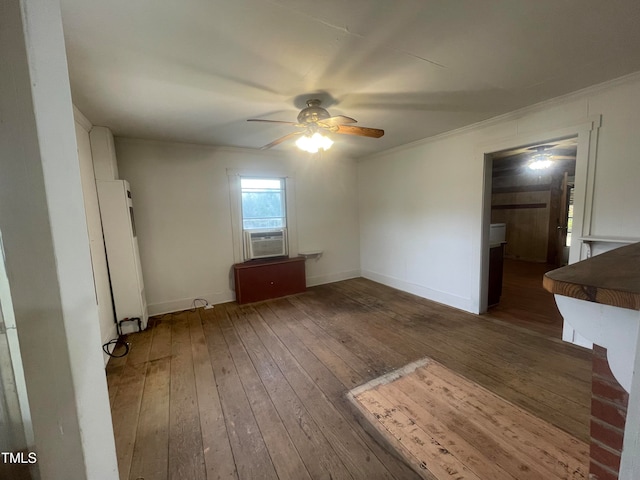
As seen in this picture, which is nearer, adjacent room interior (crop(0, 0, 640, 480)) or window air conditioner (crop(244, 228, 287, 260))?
adjacent room interior (crop(0, 0, 640, 480))

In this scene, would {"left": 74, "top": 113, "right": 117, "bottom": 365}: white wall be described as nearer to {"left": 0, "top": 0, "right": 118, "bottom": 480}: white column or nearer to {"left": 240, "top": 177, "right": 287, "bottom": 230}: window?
{"left": 240, "top": 177, "right": 287, "bottom": 230}: window

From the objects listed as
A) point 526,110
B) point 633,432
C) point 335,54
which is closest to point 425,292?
point 526,110

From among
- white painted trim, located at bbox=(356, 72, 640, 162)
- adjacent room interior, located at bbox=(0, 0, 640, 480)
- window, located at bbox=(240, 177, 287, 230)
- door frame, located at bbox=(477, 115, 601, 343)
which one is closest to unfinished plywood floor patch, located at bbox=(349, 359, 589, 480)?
adjacent room interior, located at bbox=(0, 0, 640, 480)

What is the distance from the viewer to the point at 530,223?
6652 millimetres

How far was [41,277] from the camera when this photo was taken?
512 millimetres

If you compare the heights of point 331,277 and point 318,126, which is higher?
point 318,126

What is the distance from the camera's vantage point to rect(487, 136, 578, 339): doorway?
146 inches

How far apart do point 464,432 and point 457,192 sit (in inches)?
111

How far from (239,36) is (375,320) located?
3.08m

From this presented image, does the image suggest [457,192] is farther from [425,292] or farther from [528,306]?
[528,306]

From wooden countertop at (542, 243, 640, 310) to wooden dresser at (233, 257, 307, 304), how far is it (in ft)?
12.3

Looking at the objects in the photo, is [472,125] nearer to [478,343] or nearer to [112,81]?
[478,343]

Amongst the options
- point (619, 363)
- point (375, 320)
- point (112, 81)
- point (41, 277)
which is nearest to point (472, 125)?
point (375, 320)

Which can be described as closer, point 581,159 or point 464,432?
point 464,432
